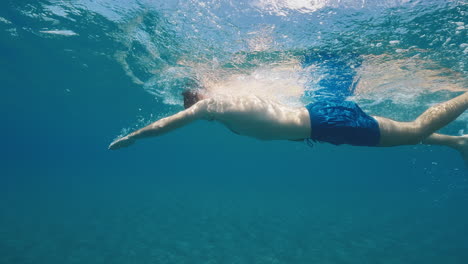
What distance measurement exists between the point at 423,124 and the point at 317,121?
5.29 feet

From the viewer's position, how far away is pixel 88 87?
85.7 feet

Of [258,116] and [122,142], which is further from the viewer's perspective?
[258,116]

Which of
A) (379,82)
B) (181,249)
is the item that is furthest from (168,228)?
(379,82)

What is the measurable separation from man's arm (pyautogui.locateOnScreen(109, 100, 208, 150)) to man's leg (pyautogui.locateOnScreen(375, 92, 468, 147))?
114 inches

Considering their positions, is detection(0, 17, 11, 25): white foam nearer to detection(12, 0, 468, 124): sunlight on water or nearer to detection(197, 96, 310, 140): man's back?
detection(12, 0, 468, 124): sunlight on water

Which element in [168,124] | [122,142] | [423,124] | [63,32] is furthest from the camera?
[63,32]

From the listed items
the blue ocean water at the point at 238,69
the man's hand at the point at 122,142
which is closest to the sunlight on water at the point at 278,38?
the blue ocean water at the point at 238,69

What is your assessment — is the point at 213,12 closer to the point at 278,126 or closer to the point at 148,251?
the point at 278,126

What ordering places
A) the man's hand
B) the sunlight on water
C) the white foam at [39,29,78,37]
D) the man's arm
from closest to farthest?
1. the man's arm
2. the man's hand
3. the sunlight on water
4. the white foam at [39,29,78,37]

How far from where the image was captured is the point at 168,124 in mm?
3369

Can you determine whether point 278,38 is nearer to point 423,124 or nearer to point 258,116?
point 258,116

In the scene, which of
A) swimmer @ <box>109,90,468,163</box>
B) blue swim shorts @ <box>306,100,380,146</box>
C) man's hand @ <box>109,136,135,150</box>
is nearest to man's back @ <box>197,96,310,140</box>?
swimmer @ <box>109,90,468,163</box>

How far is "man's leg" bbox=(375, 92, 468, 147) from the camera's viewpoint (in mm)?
3699

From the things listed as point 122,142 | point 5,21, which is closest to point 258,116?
point 122,142
